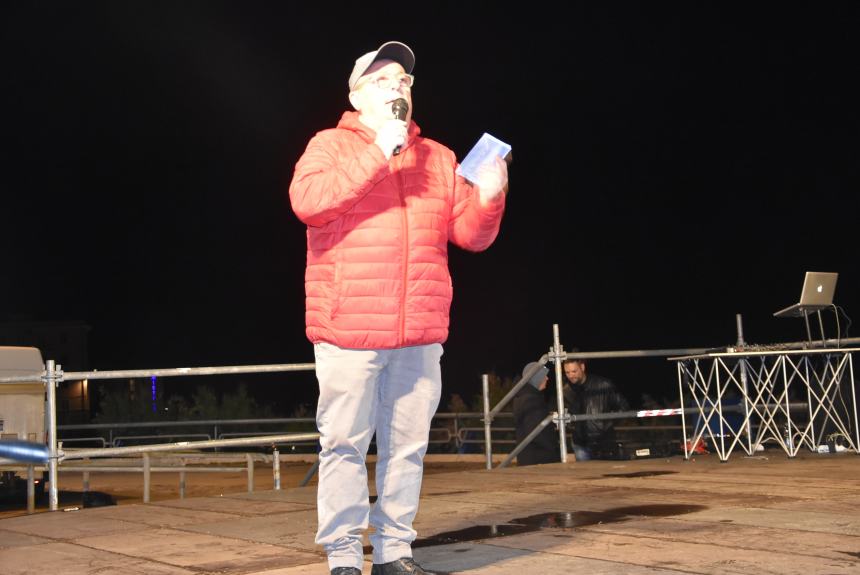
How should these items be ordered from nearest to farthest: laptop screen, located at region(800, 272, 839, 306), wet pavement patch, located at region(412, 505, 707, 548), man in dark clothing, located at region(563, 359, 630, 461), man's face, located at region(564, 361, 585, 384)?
wet pavement patch, located at region(412, 505, 707, 548), laptop screen, located at region(800, 272, 839, 306), man in dark clothing, located at region(563, 359, 630, 461), man's face, located at region(564, 361, 585, 384)

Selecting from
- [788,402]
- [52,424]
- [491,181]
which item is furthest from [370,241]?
[788,402]

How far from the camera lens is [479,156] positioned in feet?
13.8

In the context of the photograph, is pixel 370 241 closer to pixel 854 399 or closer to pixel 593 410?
pixel 854 399

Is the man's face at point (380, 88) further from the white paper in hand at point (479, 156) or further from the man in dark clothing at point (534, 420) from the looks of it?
the man in dark clothing at point (534, 420)

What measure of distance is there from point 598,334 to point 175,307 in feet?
81.2

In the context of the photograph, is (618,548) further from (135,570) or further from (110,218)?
(110,218)

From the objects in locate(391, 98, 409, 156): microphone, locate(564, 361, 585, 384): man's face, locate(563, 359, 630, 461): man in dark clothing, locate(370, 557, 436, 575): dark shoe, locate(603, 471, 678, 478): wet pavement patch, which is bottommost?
locate(603, 471, 678, 478): wet pavement patch

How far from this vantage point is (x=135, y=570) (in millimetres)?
4414

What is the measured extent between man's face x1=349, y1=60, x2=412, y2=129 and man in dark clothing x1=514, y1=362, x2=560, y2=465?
681 cm

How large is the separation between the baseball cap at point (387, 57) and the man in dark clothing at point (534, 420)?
680 cm

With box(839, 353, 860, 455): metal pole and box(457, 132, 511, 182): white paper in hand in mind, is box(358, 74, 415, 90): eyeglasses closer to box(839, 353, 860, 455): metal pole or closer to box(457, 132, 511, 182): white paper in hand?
box(457, 132, 511, 182): white paper in hand

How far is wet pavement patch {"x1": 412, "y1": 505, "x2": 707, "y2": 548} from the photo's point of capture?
16.4 ft

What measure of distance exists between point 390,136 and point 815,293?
6.12m

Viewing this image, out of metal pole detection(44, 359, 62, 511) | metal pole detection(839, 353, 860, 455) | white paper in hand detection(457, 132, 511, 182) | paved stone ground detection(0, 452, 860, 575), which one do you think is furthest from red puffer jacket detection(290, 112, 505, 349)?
metal pole detection(839, 353, 860, 455)
